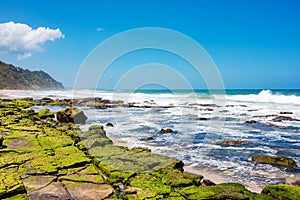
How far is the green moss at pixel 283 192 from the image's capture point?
19.0 feet

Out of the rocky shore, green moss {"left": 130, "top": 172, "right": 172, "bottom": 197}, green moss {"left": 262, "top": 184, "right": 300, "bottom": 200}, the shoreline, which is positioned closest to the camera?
the rocky shore

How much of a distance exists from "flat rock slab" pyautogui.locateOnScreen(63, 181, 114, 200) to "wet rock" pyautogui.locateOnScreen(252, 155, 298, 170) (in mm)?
6261

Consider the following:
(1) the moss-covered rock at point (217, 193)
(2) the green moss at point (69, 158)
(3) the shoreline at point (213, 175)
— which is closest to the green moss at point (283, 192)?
(1) the moss-covered rock at point (217, 193)

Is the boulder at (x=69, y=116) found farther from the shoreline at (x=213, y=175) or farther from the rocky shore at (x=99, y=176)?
the shoreline at (x=213, y=175)

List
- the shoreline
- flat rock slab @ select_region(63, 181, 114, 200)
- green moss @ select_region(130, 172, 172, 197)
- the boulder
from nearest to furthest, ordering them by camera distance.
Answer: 1. flat rock slab @ select_region(63, 181, 114, 200)
2. green moss @ select_region(130, 172, 172, 197)
3. the shoreline
4. the boulder

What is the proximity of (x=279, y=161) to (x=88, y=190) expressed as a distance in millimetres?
7040

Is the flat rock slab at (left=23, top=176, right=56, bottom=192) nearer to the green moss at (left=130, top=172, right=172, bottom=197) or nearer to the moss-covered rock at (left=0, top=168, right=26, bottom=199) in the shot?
the moss-covered rock at (left=0, top=168, right=26, bottom=199)

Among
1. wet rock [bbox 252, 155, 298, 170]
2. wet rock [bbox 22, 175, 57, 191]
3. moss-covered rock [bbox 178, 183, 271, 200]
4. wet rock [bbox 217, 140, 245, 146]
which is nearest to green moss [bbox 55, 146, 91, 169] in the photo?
wet rock [bbox 22, 175, 57, 191]

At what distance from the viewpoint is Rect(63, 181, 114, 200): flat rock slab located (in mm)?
5266

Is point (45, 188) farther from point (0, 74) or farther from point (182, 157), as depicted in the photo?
point (0, 74)

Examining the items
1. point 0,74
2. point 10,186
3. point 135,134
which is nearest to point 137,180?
point 10,186

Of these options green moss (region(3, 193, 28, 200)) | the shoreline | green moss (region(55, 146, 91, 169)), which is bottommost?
the shoreline

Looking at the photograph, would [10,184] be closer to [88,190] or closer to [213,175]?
[88,190]

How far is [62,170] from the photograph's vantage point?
6656 mm
